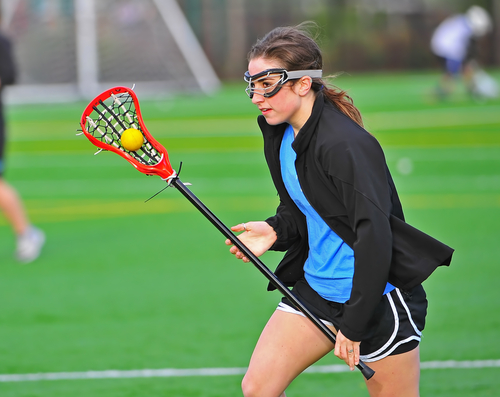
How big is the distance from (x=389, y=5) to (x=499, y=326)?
33390mm

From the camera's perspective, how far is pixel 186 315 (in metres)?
6.57

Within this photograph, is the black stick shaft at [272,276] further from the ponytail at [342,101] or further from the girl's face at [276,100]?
the ponytail at [342,101]

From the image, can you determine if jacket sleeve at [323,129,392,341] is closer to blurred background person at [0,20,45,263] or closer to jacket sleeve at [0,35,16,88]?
blurred background person at [0,20,45,263]

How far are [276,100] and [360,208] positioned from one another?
64 centimetres

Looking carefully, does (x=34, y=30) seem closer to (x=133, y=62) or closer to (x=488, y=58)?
(x=133, y=62)

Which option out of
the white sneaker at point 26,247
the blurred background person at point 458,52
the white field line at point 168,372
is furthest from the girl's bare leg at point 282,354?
the blurred background person at point 458,52

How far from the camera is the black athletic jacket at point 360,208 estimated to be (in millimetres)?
3096

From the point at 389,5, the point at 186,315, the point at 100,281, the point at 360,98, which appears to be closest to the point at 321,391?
the point at 186,315

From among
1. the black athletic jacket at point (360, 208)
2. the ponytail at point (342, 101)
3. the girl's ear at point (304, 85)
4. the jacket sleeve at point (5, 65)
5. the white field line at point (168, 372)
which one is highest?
the girl's ear at point (304, 85)

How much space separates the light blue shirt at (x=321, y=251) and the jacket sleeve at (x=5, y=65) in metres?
5.27

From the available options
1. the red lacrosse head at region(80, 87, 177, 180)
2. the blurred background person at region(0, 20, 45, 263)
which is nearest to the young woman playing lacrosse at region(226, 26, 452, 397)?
the red lacrosse head at region(80, 87, 177, 180)

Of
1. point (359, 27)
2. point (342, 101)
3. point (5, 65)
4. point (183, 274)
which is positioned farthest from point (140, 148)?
point (359, 27)

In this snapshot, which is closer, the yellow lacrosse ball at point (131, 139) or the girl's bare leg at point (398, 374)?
the girl's bare leg at point (398, 374)

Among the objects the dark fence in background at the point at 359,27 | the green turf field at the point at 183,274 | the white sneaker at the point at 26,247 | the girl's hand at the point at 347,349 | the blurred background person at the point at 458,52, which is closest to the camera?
the girl's hand at the point at 347,349
